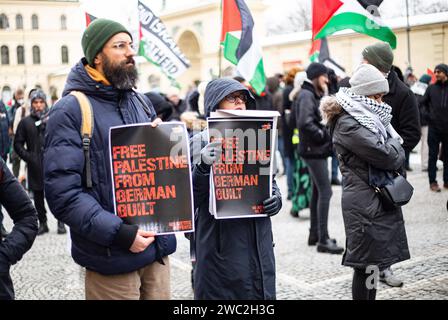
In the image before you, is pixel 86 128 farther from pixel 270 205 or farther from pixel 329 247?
pixel 329 247

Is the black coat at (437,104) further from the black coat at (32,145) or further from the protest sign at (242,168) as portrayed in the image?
the protest sign at (242,168)

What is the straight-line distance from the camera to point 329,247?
6.44m

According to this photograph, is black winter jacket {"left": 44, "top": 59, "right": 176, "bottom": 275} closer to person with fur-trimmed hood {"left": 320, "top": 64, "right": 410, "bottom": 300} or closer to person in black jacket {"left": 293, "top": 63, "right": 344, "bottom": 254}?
person with fur-trimmed hood {"left": 320, "top": 64, "right": 410, "bottom": 300}

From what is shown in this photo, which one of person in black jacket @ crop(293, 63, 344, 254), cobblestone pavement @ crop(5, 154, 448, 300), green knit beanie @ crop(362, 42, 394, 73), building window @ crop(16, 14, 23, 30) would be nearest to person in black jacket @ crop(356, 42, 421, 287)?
green knit beanie @ crop(362, 42, 394, 73)

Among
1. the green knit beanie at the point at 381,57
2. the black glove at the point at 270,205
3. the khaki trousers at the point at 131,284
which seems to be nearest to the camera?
the khaki trousers at the point at 131,284

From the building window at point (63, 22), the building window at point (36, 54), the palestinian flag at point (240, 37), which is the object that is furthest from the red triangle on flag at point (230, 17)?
the building window at point (36, 54)

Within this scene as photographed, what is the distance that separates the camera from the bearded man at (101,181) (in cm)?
277

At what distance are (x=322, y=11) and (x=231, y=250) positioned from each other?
3.46 metres

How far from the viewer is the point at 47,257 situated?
22.8 feet

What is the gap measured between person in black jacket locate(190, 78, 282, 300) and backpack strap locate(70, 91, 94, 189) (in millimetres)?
625

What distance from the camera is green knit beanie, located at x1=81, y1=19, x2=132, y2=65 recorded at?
2977 millimetres

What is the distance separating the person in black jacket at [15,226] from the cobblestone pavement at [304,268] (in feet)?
8.17

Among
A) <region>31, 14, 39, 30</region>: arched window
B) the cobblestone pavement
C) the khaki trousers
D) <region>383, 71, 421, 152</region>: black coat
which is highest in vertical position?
<region>31, 14, 39, 30</region>: arched window

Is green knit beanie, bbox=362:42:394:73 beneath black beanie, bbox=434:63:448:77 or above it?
beneath
